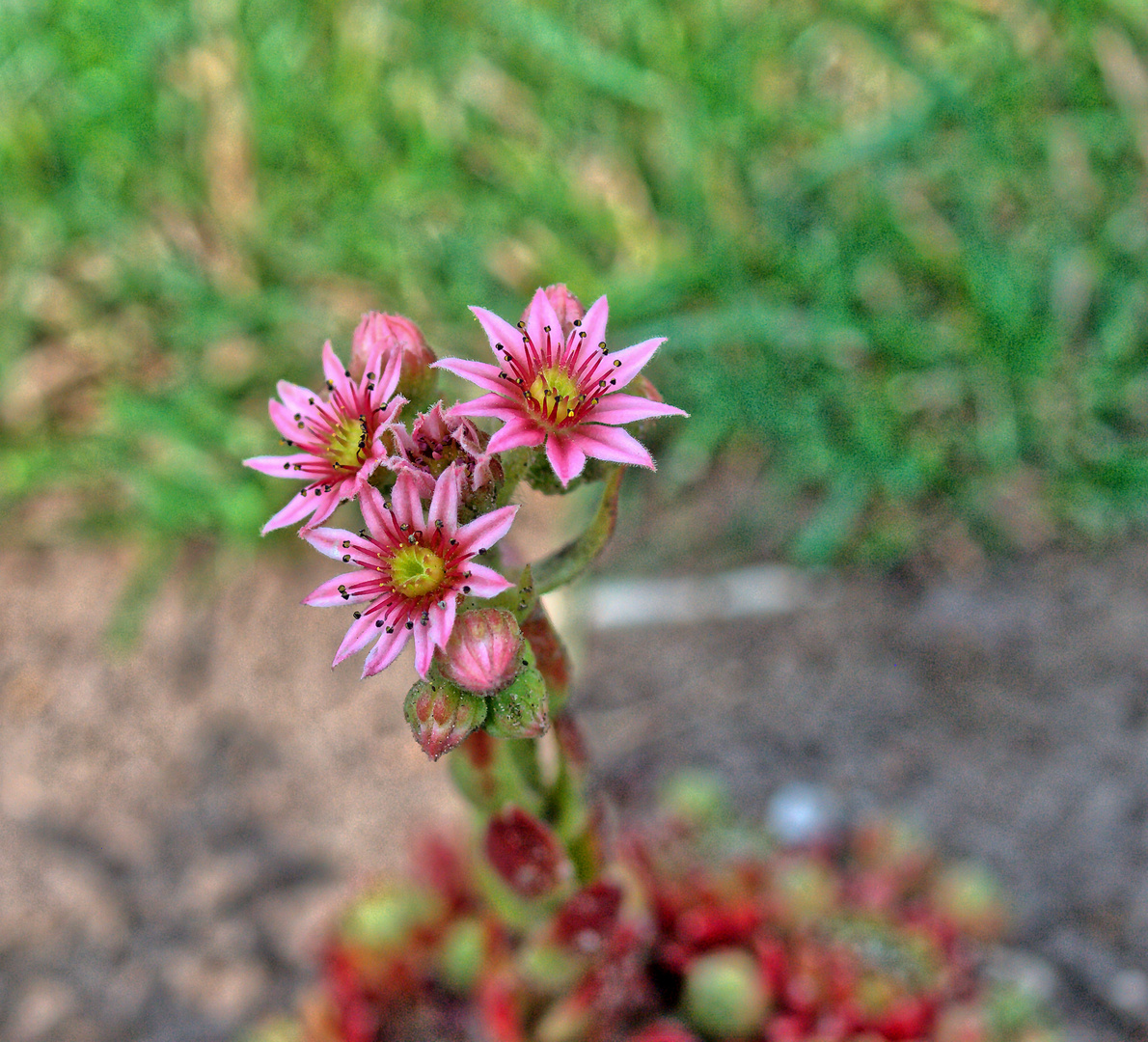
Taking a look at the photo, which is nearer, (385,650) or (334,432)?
(385,650)

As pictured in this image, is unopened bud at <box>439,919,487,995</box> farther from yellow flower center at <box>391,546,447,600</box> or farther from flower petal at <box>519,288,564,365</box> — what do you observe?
flower petal at <box>519,288,564,365</box>

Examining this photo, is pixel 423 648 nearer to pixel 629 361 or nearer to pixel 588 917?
pixel 629 361

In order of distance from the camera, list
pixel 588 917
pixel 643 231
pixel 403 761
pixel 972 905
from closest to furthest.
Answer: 1. pixel 588 917
2. pixel 972 905
3. pixel 403 761
4. pixel 643 231

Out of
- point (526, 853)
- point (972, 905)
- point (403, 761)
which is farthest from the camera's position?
point (403, 761)

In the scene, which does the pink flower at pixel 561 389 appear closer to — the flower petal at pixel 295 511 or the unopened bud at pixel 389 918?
the flower petal at pixel 295 511

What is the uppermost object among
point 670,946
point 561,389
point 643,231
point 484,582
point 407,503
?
point 643,231

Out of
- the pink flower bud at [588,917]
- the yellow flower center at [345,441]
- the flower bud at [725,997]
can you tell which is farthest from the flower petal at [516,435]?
the flower bud at [725,997]

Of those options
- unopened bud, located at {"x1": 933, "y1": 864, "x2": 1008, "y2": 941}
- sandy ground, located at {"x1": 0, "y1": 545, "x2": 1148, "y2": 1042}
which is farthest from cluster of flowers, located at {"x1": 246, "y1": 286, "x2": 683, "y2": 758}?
sandy ground, located at {"x1": 0, "y1": 545, "x2": 1148, "y2": 1042}

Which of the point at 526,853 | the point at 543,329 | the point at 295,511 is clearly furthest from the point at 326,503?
the point at 526,853
